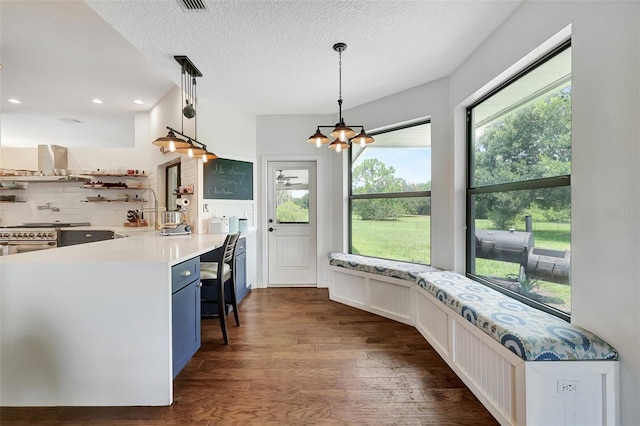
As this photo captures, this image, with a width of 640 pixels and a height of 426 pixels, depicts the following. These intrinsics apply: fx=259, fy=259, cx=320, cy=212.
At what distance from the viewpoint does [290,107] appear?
12.0 ft

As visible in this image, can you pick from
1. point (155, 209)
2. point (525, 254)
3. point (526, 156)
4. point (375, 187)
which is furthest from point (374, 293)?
point (155, 209)

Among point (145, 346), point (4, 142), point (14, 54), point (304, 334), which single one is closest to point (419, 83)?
point (304, 334)

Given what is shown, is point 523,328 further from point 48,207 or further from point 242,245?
point 48,207

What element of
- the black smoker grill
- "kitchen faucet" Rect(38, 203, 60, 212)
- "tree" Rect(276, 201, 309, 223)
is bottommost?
Result: the black smoker grill

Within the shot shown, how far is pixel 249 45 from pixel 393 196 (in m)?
2.22

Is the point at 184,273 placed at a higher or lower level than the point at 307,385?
higher

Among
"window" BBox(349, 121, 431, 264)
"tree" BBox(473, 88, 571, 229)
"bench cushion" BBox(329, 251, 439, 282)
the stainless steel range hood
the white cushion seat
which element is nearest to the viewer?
"tree" BBox(473, 88, 571, 229)

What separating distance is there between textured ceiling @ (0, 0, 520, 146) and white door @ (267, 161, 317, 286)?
1.04 metres

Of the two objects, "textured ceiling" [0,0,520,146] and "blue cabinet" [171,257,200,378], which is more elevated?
"textured ceiling" [0,0,520,146]

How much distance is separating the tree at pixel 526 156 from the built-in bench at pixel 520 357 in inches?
27.0

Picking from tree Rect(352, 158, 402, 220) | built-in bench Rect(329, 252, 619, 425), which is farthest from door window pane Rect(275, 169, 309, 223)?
built-in bench Rect(329, 252, 619, 425)

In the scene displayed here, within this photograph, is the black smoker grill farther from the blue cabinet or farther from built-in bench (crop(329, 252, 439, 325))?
the blue cabinet

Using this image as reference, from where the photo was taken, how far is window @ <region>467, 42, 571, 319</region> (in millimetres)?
1659

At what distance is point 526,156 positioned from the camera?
1.91 meters
